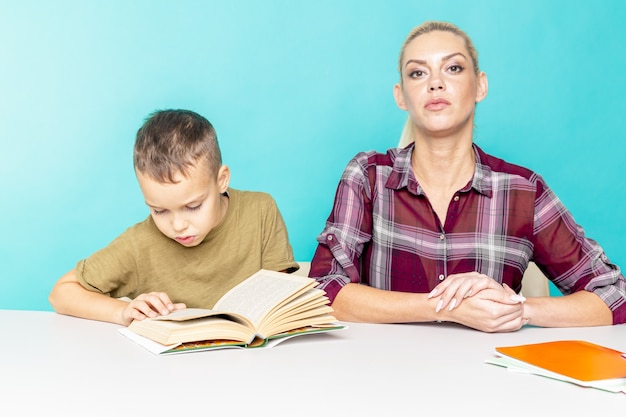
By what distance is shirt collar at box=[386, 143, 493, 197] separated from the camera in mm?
2133

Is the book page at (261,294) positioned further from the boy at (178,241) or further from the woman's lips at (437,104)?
the woman's lips at (437,104)

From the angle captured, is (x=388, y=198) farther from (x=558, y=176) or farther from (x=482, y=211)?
(x=558, y=176)

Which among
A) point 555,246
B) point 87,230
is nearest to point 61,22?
point 87,230

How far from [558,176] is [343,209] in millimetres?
1600

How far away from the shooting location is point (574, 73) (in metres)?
3.40

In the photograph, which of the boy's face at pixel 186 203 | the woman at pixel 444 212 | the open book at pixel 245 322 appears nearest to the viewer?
the open book at pixel 245 322

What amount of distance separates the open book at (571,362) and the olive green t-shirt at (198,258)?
34.3 inches

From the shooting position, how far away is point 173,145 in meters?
1.89

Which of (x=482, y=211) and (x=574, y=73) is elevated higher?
(x=574, y=73)

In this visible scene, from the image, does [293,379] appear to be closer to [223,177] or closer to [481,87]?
[223,177]

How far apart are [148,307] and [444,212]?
878 mm

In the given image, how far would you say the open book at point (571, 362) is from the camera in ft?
4.11

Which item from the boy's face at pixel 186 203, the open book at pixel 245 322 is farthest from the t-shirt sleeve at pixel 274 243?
the open book at pixel 245 322

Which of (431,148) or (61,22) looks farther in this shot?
(61,22)
